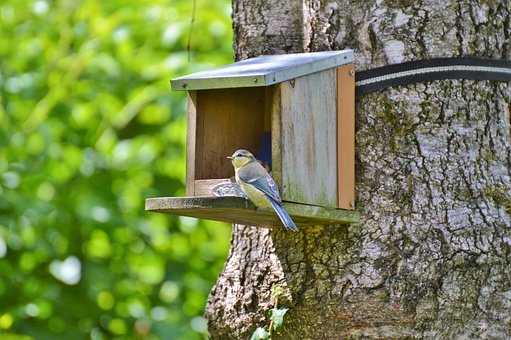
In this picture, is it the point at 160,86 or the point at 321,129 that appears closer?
the point at 321,129

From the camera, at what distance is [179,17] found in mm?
5238

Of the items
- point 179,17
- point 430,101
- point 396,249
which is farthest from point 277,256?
point 179,17

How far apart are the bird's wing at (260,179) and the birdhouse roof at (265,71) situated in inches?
8.4

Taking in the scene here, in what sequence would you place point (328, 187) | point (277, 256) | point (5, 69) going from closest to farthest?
point (328, 187) → point (277, 256) → point (5, 69)

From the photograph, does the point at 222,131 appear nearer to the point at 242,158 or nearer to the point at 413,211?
the point at 242,158

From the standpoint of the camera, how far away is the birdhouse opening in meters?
3.27

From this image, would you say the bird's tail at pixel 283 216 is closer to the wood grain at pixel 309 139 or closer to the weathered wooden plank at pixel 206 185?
the wood grain at pixel 309 139

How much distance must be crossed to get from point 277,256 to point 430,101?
0.63 meters

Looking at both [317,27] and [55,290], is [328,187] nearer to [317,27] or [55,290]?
[317,27]

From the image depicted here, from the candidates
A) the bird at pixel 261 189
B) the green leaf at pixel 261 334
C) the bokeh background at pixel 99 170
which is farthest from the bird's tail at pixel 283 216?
the bokeh background at pixel 99 170

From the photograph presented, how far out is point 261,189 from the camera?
2.90 metres

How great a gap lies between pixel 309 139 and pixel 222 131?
1.17ft

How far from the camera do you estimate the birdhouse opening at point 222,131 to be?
129 inches

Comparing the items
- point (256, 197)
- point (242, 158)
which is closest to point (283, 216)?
point (256, 197)
